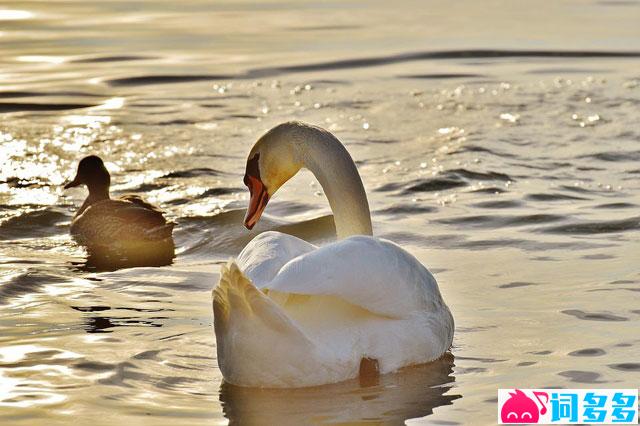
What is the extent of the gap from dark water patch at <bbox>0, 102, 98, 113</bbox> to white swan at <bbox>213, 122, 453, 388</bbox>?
7988mm

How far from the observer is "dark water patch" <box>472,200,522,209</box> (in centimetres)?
1070

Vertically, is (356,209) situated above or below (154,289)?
Result: above

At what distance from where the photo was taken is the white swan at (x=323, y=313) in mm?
6121

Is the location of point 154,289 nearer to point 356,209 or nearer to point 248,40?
point 356,209

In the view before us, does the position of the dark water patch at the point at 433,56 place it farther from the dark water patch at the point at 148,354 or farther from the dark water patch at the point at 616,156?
the dark water patch at the point at 148,354

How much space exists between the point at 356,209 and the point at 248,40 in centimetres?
1053

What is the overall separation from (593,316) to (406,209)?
324 centimetres

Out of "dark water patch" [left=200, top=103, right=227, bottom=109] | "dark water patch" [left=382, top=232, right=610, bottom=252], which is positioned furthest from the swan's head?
"dark water patch" [left=200, top=103, right=227, bottom=109]

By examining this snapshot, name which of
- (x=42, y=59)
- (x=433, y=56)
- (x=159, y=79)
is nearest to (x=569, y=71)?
(x=433, y=56)

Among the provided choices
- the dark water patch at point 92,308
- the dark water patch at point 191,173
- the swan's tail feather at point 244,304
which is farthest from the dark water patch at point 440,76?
the swan's tail feather at point 244,304

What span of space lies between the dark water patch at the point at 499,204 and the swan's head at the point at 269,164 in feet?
8.82

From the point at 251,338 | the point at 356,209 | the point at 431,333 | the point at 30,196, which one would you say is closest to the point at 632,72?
the point at 30,196

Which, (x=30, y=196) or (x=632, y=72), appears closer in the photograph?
(x=30, y=196)

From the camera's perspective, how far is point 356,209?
8.04 meters
